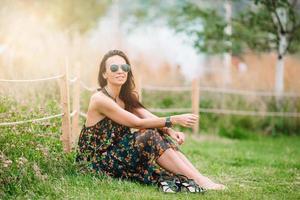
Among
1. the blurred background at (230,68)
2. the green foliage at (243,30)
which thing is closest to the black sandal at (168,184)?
the blurred background at (230,68)

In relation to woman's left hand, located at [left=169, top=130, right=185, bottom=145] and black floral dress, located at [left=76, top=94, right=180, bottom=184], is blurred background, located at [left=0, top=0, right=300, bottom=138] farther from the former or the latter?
woman's left hand, located at [left=169, top=130, right=185, bottom=145]

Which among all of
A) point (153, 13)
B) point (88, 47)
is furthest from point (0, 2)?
point (153, 13)

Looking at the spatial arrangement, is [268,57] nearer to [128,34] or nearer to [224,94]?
[224,94]

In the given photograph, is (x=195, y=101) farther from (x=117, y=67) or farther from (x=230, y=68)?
(x=117, y=67)

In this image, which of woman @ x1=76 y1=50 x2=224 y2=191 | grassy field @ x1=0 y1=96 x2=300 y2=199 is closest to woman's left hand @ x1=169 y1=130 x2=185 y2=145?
woman @ x1=76 y1=50 x2=224 y2=191

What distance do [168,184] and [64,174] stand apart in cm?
105

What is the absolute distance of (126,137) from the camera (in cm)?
605

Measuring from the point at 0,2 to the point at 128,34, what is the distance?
52.3 ft

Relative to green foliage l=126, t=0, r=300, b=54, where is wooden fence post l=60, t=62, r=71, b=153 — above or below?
below

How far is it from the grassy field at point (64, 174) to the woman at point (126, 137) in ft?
0.52

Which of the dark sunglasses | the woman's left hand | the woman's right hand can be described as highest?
the dark sunglasses

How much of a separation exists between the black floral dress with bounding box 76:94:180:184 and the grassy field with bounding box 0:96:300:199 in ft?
0.42

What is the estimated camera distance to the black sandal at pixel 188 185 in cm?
573

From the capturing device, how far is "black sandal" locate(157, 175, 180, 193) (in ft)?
18.8
